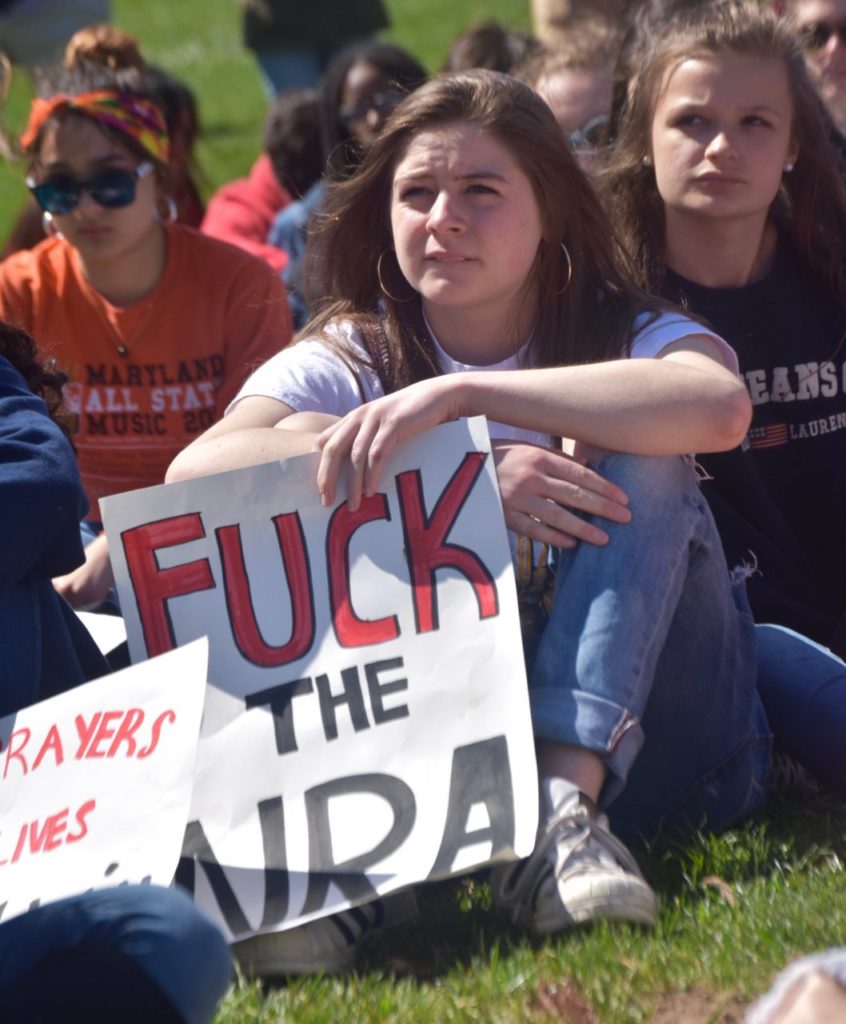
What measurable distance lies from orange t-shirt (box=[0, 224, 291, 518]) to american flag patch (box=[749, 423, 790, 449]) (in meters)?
1.45

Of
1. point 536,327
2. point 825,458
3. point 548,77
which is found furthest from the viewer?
point 548,77

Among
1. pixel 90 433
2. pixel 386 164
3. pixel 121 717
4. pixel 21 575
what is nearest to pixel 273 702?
pixel 121 717

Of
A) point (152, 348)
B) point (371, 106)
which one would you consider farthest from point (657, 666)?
point (371, 106)

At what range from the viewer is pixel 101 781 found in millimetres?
2779

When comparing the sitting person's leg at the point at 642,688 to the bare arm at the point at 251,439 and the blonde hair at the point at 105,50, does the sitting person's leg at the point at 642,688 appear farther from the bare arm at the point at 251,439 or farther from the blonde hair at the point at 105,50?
the blonde hair at the point at 105,50

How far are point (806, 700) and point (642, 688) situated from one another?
2.09 feet

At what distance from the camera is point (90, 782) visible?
2.79 meters

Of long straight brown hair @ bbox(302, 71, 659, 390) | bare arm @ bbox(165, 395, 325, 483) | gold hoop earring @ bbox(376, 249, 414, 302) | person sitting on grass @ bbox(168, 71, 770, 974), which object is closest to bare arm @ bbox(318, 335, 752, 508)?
person sitting on grass @ bbox(168, 71, 770, 974)

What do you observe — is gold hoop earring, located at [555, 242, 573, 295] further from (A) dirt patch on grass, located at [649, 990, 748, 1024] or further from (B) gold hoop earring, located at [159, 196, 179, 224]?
(B) gold hoop earring, located at [159, 196, 179, 224]

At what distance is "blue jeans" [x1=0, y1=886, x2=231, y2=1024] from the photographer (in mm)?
2055

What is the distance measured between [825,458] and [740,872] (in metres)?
1.25

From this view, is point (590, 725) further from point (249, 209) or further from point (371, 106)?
point (249, 209)

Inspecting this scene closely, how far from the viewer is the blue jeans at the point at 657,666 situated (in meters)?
2.86

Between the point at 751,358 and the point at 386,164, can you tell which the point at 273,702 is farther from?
the point at 751,358
